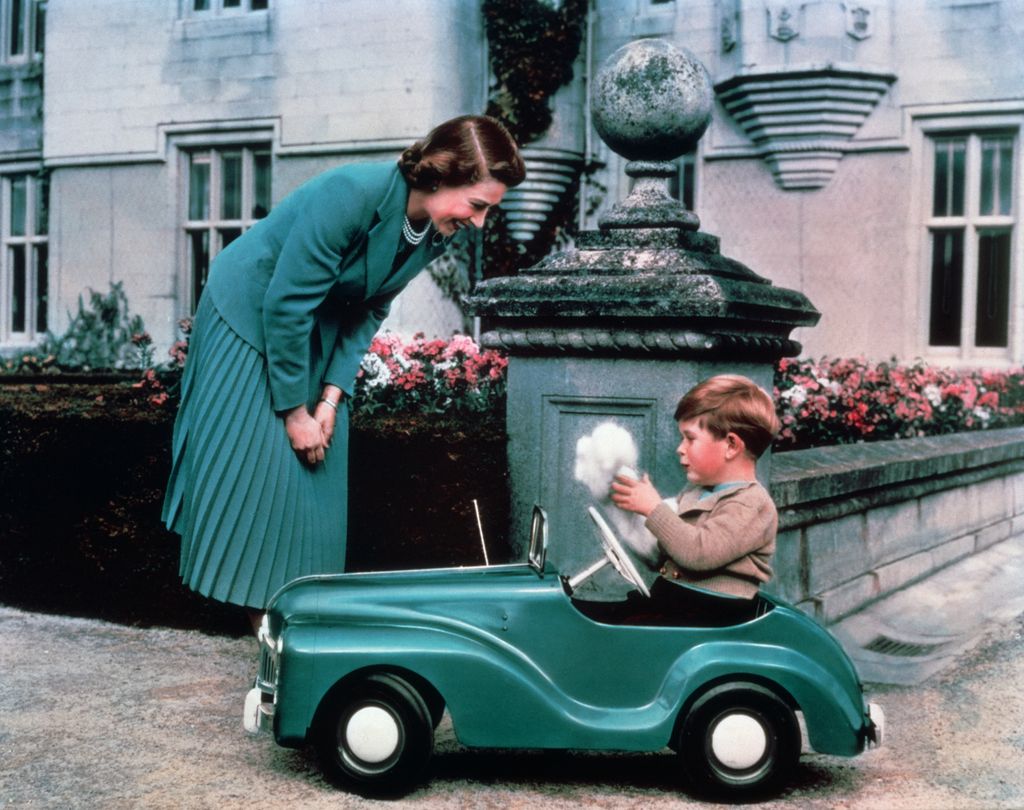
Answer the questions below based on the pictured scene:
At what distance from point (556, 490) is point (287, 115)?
29.4ft

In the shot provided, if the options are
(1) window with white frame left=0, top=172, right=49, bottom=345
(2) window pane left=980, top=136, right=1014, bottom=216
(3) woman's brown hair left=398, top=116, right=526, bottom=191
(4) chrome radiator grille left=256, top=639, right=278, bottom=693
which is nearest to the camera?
(4) chrome radiator grille left=256, top=639, right=278, bottom=693

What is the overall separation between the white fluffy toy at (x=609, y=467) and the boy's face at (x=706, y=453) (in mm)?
763

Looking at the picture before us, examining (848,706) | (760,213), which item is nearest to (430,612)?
(848,706)

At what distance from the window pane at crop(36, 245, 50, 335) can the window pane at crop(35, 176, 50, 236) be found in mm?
215

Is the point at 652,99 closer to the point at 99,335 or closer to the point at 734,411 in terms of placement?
the point at 734,411

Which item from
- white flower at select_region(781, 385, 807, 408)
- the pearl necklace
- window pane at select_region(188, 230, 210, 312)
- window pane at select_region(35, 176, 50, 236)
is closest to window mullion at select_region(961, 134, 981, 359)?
white flower at select_region(781, 385, 807, 408)

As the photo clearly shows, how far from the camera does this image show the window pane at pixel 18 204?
48.1 ft

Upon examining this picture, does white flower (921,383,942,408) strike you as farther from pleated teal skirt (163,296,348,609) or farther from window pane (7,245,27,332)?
window pane (7,245,27,332)

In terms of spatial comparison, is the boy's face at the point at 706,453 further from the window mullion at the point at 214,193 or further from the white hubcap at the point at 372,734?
the window mullion at the point at 214,193

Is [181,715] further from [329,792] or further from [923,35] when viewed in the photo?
[923,35]

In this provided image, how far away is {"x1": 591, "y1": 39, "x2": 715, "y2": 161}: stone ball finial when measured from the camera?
4.27 m

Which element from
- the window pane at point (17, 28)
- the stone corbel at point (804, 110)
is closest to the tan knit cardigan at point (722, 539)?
the stone corbel at point (804, 110)

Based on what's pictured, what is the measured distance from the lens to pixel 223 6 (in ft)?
41.8

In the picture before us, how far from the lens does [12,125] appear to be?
47.3ft
